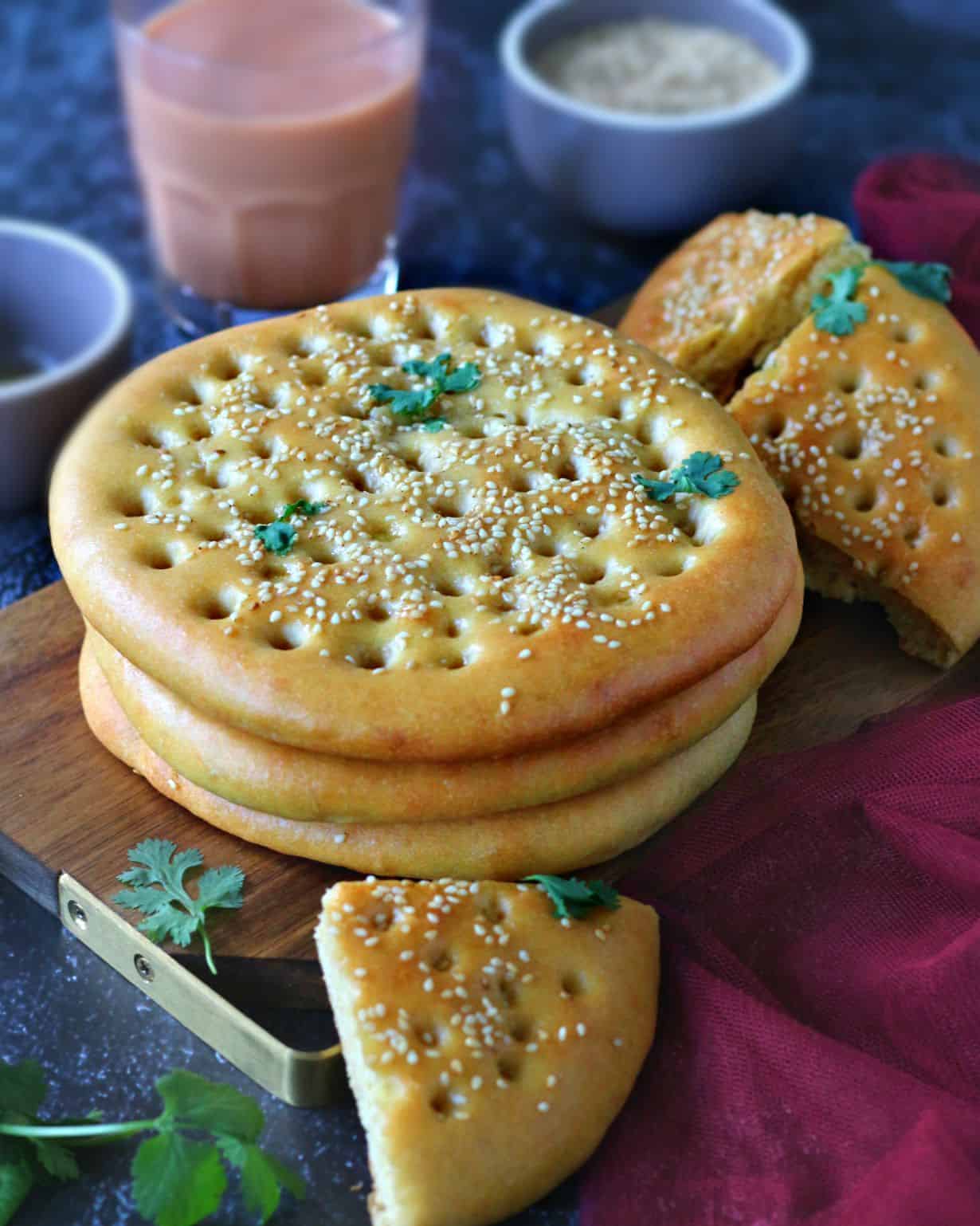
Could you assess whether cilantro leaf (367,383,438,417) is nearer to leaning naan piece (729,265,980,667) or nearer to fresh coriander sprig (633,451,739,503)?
fresh coriander sprig (633,451,739,503)

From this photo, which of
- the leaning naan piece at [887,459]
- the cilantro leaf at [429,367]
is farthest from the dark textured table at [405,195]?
the leaning naan piece at [887,459]

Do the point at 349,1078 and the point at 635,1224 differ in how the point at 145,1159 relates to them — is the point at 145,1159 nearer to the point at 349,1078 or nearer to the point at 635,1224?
the point at 349,1078

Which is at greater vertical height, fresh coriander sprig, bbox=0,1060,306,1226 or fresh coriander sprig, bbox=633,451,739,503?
fresh coriander sprig, bbox=633,451,739,503

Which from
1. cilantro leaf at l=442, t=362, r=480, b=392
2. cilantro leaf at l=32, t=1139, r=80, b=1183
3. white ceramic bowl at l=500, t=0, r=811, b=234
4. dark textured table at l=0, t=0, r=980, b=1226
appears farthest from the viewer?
white ceramic bowl at l=500, t=0, r=811, b=234

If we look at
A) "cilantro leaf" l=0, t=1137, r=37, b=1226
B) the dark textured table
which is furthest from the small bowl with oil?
"cilantro leaf" l=0, t=1137, r=37, b=1226

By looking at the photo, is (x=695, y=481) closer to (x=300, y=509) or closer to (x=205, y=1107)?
(x=300, y=509)

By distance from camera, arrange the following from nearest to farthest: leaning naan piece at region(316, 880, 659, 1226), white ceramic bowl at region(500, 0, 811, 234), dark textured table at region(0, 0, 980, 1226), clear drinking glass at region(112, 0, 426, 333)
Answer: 1. leaning naan piece at region(316, 880, 659, 1226)
2. dark textured table at region(0, 0, 980, 1226)
3. clear drinking glass at region(112, 0, 426, 333)
4. white ceramic bowl at region(500, 0, 811, 234)

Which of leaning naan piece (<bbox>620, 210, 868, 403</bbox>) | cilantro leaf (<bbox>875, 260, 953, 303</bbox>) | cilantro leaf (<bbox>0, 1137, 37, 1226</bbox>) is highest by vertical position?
cilantro leaf (<bbox>875, 260, 953, 303</bbox>)
